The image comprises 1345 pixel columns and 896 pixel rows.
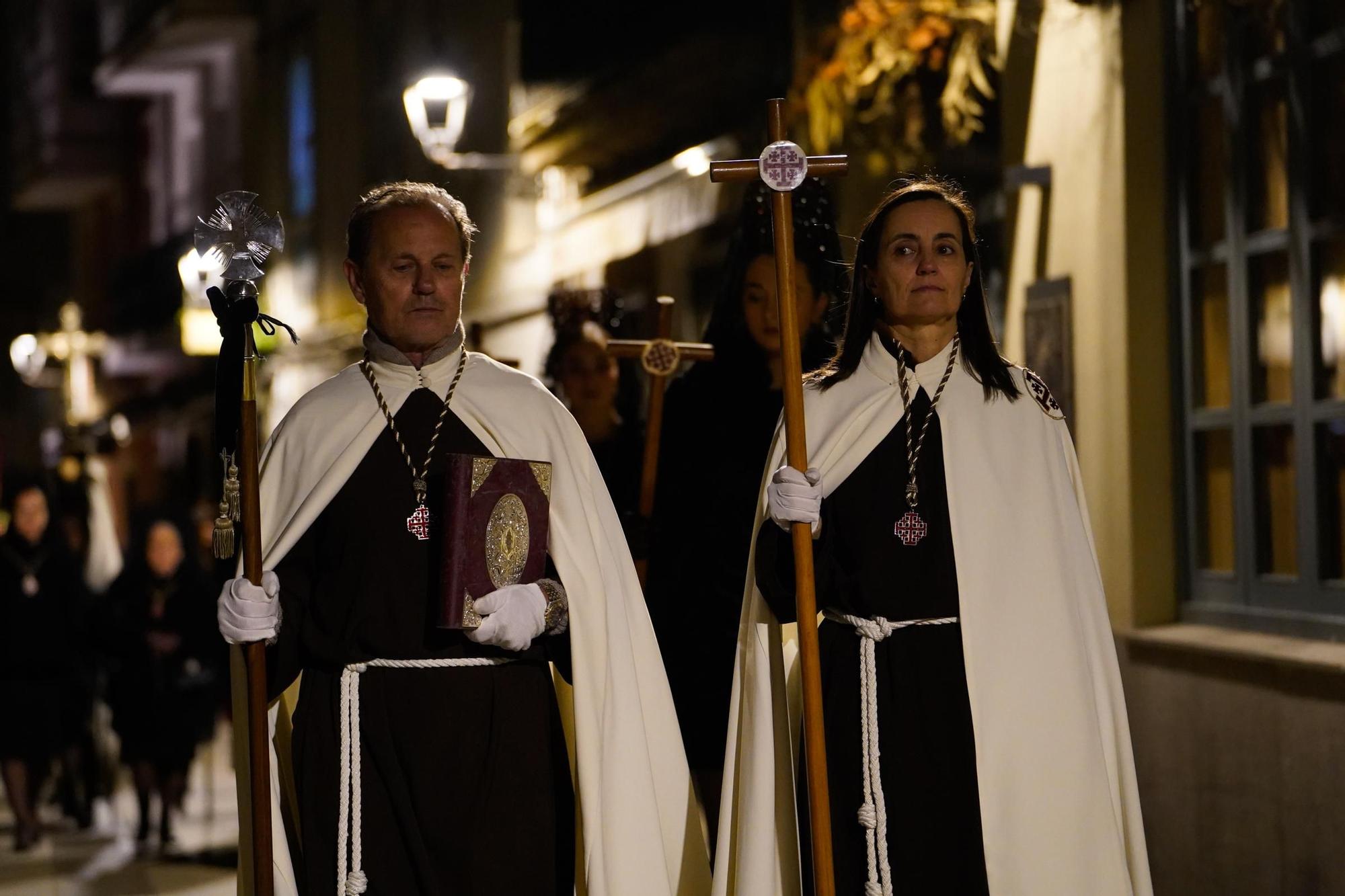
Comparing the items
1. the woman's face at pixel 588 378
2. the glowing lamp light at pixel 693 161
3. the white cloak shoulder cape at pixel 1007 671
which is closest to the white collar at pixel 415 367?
the white cloak shoulder cape at pixel 1007 671

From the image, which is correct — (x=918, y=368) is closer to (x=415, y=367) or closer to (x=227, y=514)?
(x=415, y=367)

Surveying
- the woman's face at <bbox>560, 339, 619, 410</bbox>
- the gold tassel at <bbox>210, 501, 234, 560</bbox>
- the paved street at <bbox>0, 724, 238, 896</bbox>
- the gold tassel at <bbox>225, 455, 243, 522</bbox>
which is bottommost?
the paved street at <bbox>0, 724, 238, 896</bbox>

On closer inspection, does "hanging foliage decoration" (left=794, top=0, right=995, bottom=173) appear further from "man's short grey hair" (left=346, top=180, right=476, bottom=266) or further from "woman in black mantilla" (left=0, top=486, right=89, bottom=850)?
"woman in black mantilla" (left=0, top=486, right=89, bottom=850)

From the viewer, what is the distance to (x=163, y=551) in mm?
11203

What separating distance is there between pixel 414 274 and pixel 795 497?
98 cm

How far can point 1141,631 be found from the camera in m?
7.61

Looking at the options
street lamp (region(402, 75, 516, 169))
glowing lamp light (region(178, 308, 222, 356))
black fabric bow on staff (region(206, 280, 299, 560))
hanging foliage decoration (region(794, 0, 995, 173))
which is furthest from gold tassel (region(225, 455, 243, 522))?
glowing lamp light (region(178, 308, 222, 356))

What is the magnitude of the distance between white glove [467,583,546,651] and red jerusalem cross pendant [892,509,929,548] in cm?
80

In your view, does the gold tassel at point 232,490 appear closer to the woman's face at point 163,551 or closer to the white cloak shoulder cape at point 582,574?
the white cloak shoulder cape at point 582,574

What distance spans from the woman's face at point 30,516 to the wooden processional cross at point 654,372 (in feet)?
21.0

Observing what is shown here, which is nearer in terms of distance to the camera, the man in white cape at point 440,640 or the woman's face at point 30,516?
the man in white cape at point 440,640

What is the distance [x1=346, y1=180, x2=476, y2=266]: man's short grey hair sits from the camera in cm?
454

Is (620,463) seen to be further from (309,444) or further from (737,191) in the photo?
(737,191)

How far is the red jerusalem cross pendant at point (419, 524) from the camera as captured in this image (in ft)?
14.6
